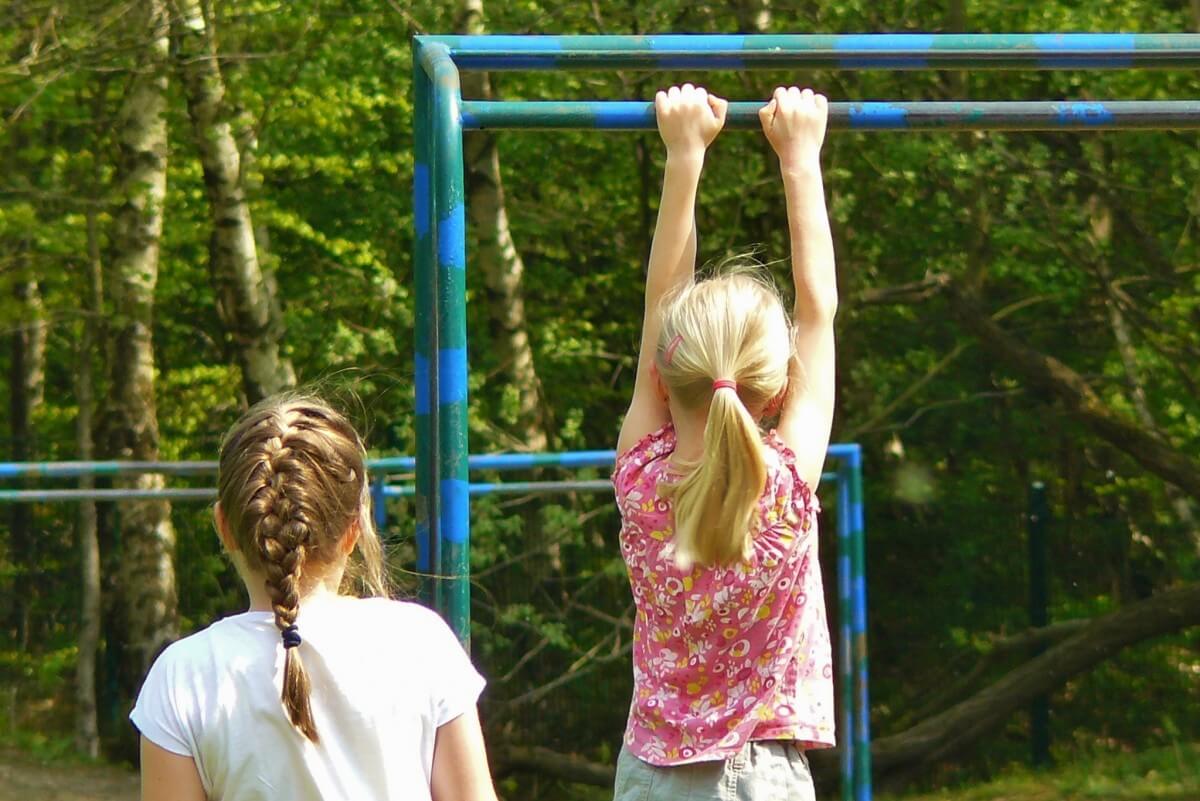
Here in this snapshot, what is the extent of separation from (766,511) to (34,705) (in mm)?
5885

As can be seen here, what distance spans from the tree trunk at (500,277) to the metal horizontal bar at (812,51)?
17.7 feet

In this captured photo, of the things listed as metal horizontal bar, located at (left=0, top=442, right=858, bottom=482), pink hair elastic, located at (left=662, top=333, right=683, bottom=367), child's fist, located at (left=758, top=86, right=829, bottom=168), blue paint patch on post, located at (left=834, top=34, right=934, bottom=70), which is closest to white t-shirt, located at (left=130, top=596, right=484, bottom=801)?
pink hair elastic, located at (left=662, top=333, right=683, bottom=367)

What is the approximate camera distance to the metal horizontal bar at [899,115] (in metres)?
2.06

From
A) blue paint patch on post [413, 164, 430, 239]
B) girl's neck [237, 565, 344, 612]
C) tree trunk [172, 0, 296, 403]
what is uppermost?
tree trunk [172, 0, 296, 403]

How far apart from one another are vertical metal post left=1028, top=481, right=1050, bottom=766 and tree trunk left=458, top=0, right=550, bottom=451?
2407 mm

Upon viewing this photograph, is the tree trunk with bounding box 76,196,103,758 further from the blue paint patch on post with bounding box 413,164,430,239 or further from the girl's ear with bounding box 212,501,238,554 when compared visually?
the girl's ear with bounding box 212,501,238,554

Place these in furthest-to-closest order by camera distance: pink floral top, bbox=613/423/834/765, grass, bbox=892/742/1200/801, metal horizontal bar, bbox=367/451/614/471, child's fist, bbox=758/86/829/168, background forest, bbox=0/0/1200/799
→ background forest, bbox=0/0/1200/799, grass, bbox=892/742/1200/801, metal horizontal bar, bbox=367/451/614/471, child's fist, bbox=758/86/829/168, pink floral top, bbox=613/423/834/765

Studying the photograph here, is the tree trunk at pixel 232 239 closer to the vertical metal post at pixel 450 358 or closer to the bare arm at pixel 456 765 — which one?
the vertical metal post at pixel 450 358

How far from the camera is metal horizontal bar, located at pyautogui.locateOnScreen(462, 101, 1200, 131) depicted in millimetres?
2064

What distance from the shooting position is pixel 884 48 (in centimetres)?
204

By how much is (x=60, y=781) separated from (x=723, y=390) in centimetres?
541

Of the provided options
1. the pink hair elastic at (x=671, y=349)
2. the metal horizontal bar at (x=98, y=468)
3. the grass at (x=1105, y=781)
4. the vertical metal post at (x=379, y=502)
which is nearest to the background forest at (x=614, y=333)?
the grass at (x=1105, y=781)

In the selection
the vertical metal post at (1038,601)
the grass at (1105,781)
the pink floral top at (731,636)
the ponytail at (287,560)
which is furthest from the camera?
the vertical metal post at (1038,601)

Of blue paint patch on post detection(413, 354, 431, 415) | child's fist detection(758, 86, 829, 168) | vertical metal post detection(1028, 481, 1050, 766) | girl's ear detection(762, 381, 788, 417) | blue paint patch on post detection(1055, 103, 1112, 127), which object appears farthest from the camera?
vertical metal post detection(1028, 481, 1050, 766)
